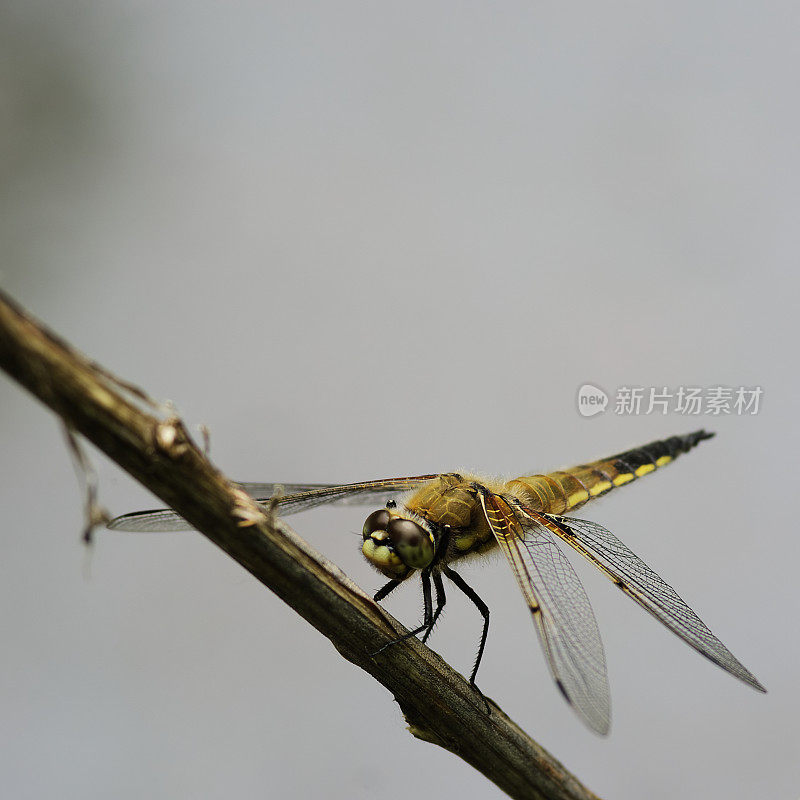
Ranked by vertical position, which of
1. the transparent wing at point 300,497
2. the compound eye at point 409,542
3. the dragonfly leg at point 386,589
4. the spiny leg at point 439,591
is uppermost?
the compound eye at point 409,542

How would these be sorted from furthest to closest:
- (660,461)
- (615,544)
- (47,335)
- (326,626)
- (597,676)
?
(660,461) < (615,544) < (597,676) < (326,626) < (47,335)

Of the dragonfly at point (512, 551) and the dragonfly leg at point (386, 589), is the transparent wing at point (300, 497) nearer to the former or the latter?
the dragonfly at point (512, 551)

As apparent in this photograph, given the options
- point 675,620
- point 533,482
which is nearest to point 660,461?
point 533,482

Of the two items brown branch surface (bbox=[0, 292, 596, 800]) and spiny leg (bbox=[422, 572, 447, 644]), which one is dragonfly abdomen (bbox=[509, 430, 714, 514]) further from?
brown branch surface (bbox=[0, 292, 596, 800])

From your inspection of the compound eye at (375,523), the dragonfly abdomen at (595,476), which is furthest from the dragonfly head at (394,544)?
the dragonfly abdomen at (595,476)

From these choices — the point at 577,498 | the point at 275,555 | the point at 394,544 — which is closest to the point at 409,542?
the point at 394,544

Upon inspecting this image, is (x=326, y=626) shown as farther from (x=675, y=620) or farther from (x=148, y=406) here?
(x=675, y=620)
